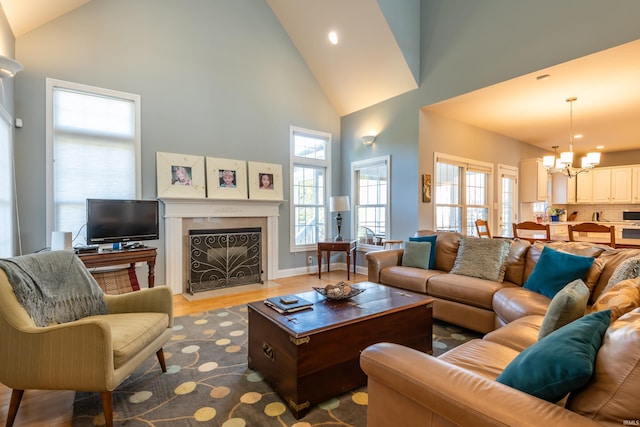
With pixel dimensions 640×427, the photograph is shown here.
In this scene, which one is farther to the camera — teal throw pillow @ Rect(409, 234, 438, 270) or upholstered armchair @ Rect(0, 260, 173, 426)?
teal throw pillow @ Rect(409, 234, 438, 270)

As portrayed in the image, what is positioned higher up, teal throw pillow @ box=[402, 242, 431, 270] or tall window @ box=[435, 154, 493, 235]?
tall window @ box=[435, 154, 493, 235]

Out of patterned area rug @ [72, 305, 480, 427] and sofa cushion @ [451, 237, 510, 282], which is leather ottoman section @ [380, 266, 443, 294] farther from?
patterned area rug @ [72, 305, 480, 427]

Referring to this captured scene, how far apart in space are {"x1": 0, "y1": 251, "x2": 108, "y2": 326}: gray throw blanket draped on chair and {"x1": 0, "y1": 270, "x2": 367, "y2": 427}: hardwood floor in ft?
1.62

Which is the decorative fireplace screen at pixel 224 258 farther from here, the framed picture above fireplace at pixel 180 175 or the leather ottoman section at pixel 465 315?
the leather ottoman section at pixel 465 315

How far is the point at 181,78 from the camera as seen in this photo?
169 inches

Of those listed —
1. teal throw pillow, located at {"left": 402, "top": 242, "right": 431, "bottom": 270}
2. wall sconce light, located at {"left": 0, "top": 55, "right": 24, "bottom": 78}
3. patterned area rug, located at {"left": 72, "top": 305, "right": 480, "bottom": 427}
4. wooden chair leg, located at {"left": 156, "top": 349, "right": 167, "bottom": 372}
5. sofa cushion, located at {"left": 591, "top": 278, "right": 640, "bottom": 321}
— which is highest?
wall sconce light, located at {"left": 0, "top": 55, "right": 24, "bottom": 78}

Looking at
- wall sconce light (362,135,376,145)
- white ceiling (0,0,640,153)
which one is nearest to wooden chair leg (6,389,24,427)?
white ceiling (0,0,640,153)

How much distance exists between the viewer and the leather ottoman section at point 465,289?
2719 mm

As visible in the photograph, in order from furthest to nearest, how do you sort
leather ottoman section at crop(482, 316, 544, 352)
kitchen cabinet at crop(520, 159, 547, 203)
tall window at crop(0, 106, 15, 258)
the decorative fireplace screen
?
kitchen cabinet at crop(520, 159, 547, 203)
the decorative fireplace screen
tall window at crop(0, 106, 15, 258)
leather ottoman section at crop(482, 316, 544, 352)

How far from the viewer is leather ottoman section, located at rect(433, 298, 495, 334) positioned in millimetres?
2694

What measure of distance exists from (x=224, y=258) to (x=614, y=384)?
14.6ft

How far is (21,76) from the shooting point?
330 cm

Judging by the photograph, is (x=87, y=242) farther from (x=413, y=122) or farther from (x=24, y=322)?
(x=413, y=122)

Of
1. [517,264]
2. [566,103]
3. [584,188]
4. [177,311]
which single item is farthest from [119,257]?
[584,188]
